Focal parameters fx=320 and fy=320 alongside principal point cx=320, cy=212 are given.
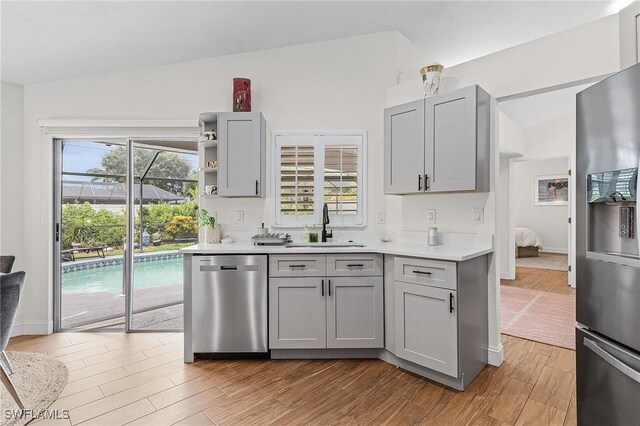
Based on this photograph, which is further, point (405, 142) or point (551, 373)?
point (405, 142)

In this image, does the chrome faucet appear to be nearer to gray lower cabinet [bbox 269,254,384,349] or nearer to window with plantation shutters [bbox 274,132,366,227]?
window with plantation shutters [bbox 274,132,366,227]

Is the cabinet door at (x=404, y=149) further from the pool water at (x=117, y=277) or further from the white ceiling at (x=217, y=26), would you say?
the pool water at (x=117, y=277)

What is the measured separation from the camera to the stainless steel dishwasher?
262cm

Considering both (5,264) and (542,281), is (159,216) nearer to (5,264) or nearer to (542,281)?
(5,264)

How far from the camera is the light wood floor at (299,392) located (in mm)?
1925

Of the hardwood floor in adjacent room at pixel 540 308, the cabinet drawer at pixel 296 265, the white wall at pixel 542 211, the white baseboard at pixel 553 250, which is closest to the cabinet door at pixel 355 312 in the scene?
the cabinet drawer at pixel 296 265

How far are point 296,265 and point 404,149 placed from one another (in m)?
1.36

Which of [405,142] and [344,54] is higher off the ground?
[344,54]

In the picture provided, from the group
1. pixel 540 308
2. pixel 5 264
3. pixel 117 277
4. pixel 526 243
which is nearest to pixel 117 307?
pixel 117 277

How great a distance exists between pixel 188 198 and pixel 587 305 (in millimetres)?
3357

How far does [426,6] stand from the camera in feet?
9.12

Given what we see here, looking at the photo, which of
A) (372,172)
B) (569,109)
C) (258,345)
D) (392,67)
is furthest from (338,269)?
(569,109)

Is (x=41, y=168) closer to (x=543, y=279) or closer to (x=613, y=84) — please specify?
(x=613, y=84)

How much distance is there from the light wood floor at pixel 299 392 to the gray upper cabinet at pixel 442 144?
146cm
